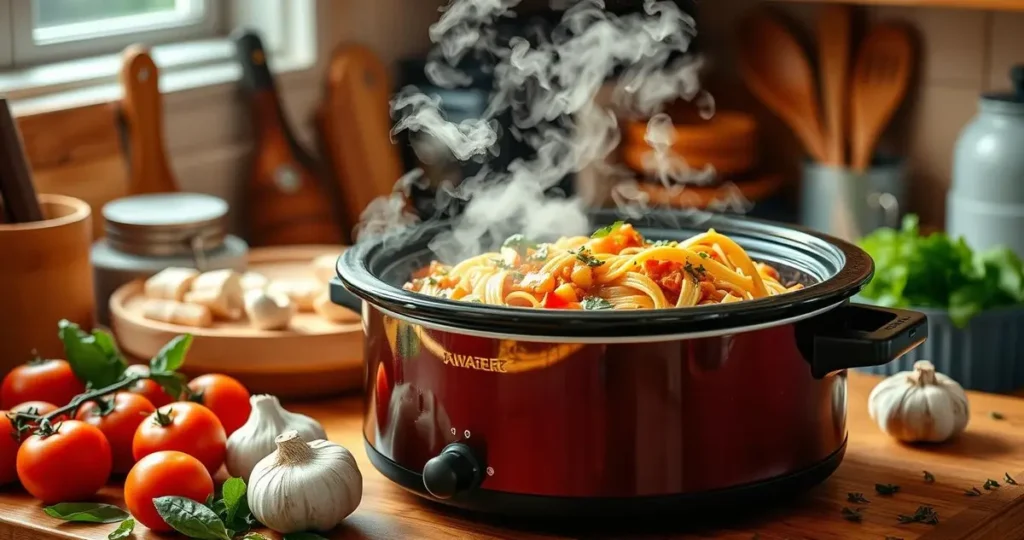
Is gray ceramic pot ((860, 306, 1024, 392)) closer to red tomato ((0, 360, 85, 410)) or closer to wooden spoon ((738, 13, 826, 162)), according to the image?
wooden spoon ((738, 13, 826, 162))

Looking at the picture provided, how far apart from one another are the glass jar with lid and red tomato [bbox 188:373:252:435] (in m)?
0.47

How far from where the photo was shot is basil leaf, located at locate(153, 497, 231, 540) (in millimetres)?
1210

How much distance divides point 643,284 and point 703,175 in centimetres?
124

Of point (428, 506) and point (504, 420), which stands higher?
point (504, 420)

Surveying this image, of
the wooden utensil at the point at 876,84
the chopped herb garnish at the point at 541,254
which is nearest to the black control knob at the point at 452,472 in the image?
the chopped herb garnish at the point at 541,254

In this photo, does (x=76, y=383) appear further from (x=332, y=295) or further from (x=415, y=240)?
(x=415, y=240)

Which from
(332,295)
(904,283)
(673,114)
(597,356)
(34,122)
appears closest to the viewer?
(597,356)

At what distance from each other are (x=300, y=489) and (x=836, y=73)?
64.1 inches

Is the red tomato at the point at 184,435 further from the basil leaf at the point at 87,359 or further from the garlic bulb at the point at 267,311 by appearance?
the garlic bulb at the point at 267,311

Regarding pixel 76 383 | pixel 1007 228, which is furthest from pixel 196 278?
pixel 1007 228

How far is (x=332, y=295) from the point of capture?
1.51 m

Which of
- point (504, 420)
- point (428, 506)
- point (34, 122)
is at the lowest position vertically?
point (428, 506)

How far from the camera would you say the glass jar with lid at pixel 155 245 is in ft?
6.33

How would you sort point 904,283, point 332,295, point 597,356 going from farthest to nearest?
point 904,283, point 332,295, point 597,356
